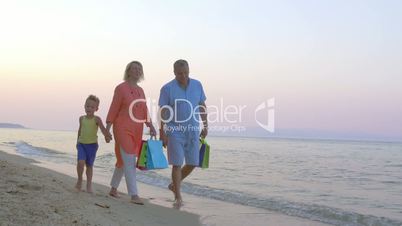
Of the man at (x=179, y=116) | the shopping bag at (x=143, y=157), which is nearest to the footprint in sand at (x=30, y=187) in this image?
the shopping bag at (x=143, y=157)

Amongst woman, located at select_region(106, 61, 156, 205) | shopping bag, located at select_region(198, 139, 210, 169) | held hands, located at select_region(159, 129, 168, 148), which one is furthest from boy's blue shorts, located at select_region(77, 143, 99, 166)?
shopping bag, located at select_region(198, 139, 210, 169)

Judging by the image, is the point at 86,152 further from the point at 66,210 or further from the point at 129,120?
the point at 66,210

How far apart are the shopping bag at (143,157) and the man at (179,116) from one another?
23cm

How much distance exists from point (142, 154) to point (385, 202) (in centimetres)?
507

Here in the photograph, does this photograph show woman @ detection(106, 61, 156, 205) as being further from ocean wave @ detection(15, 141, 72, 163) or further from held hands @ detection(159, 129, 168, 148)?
ocean wave @ detection(15, 141, 72, 163)

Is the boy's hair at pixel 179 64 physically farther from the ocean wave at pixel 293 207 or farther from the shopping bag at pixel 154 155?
the ocean wave at pixel 293 207

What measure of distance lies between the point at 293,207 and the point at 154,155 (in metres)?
2.70

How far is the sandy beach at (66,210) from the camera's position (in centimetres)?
346

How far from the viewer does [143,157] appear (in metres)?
5.69

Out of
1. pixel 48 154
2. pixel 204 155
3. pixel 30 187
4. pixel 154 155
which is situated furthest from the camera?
pixel 48 154

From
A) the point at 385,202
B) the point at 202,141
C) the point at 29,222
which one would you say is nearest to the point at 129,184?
the point at 202,141

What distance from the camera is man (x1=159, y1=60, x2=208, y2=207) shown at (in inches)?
223

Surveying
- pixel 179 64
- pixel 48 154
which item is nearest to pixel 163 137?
pixel 179 64

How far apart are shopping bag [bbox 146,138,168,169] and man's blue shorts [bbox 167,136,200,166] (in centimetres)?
11
